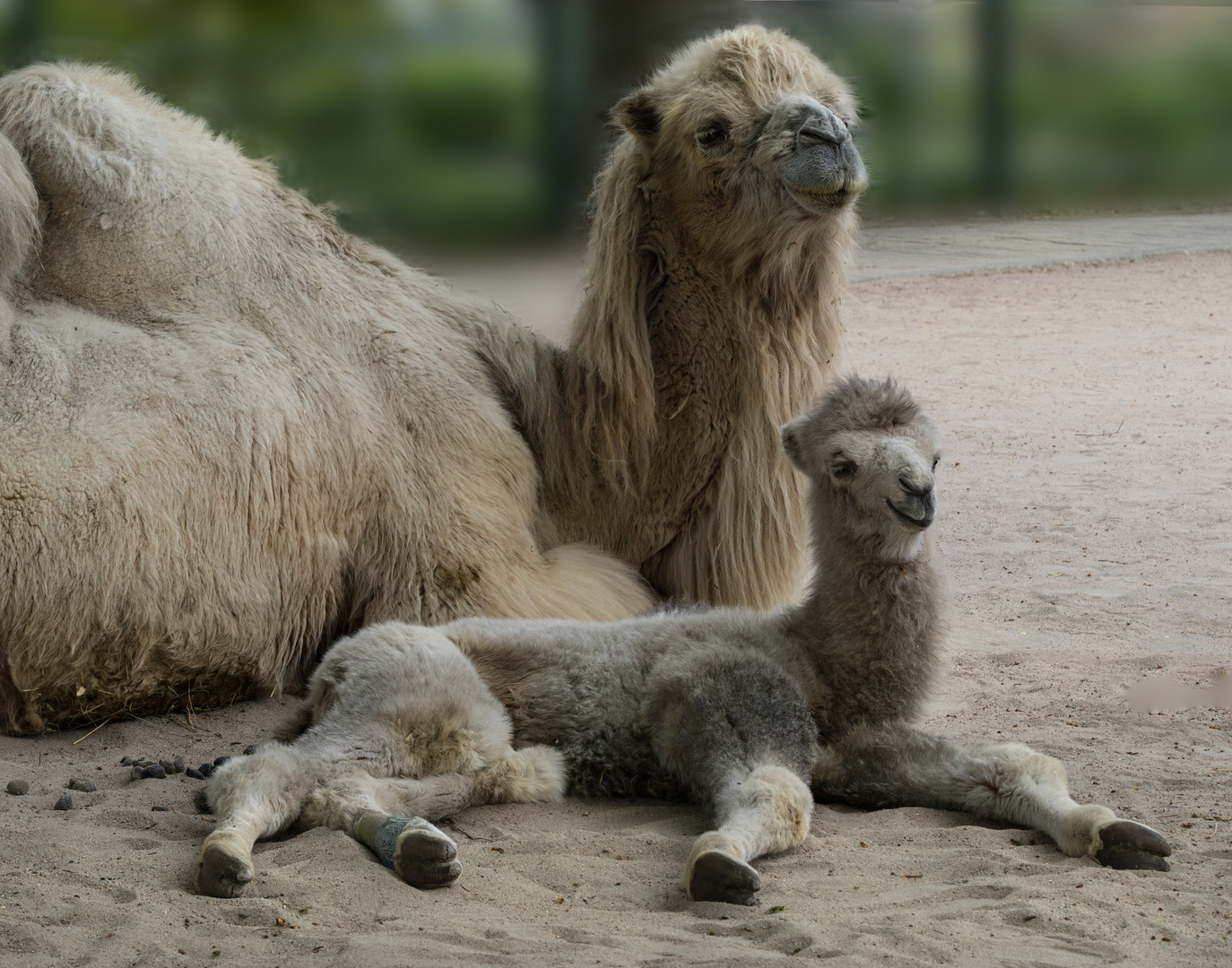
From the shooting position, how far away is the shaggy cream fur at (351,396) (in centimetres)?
395

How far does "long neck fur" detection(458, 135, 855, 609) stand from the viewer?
448 cm

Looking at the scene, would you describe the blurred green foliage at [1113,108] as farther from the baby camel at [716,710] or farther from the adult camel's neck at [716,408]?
the baby camel at [716,710]

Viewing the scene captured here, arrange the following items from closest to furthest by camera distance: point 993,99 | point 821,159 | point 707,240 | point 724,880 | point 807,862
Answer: point 724,880 → point 807,862 → point 821,159 → point 707,240 → point 993,99

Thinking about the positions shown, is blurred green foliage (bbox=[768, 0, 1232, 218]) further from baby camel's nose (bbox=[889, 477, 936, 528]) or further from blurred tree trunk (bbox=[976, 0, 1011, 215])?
baby camel's nose (bbox=[889, 477, 936, 528])

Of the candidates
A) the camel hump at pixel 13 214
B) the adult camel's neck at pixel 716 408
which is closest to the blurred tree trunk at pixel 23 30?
the camel hump at pixel 13 214

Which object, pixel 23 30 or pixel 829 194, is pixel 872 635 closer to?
pixel 829 194

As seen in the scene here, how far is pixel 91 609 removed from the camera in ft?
12.6

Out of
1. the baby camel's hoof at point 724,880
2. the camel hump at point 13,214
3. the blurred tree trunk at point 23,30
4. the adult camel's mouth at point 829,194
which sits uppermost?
the blurred tree trunk at point 23,30

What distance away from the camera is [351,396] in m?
4.35

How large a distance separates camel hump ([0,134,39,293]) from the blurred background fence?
39.4 inches

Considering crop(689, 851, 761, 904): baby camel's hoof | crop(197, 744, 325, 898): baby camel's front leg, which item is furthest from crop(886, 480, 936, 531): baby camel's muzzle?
crop(197, 744, 325, 898): baby camel's front leg

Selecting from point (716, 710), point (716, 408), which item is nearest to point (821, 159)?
point (716, 408)

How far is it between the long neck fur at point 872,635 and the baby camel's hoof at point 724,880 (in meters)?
0.71

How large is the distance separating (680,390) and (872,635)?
1.39 meters
